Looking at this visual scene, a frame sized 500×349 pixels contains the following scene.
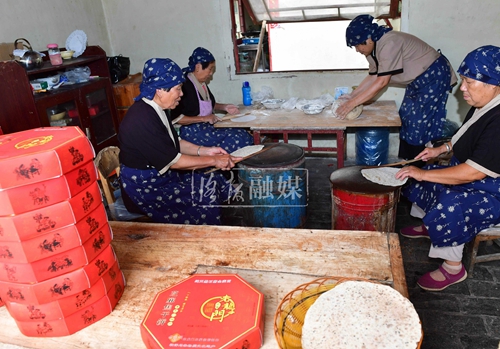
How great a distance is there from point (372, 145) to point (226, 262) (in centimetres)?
327

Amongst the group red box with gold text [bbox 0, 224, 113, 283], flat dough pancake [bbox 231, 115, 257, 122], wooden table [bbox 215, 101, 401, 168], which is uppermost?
red box with gold text [bbox 0, 224, 113, 283]

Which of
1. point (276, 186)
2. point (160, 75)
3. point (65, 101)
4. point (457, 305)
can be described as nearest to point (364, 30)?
point (276, 186)

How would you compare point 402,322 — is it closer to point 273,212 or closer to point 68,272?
point 68,272

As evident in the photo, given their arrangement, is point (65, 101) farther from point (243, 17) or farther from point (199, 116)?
point (243, 17)

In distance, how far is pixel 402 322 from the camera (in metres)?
1.04

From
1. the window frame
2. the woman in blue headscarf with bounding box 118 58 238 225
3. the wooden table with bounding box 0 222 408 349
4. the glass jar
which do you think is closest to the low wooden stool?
the wooden table with bounding box 0 222 408 349

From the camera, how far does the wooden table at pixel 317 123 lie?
3.49m

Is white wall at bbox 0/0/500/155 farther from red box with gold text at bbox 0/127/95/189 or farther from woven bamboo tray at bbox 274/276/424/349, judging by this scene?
woven bamboo tray at bbox 274/276/424/349

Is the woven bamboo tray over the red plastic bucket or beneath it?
over

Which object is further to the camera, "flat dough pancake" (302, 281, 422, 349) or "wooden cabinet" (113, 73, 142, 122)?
"wooden cabinet" (113, 73, 142, 122)

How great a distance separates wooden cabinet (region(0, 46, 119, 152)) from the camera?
10.5 ft

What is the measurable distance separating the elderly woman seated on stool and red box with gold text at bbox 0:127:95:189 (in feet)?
6.51

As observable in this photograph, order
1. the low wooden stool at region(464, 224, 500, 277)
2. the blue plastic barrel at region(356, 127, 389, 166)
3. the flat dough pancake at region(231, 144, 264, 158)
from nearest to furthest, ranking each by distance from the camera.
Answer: the low wooden stool at region(464, 224, 500, 277) < the flat dough pancake at region(231, 144, 264, 158) < the blue plastic barrel at region(356, 127, 389, 166)

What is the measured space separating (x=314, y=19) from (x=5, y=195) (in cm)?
468
